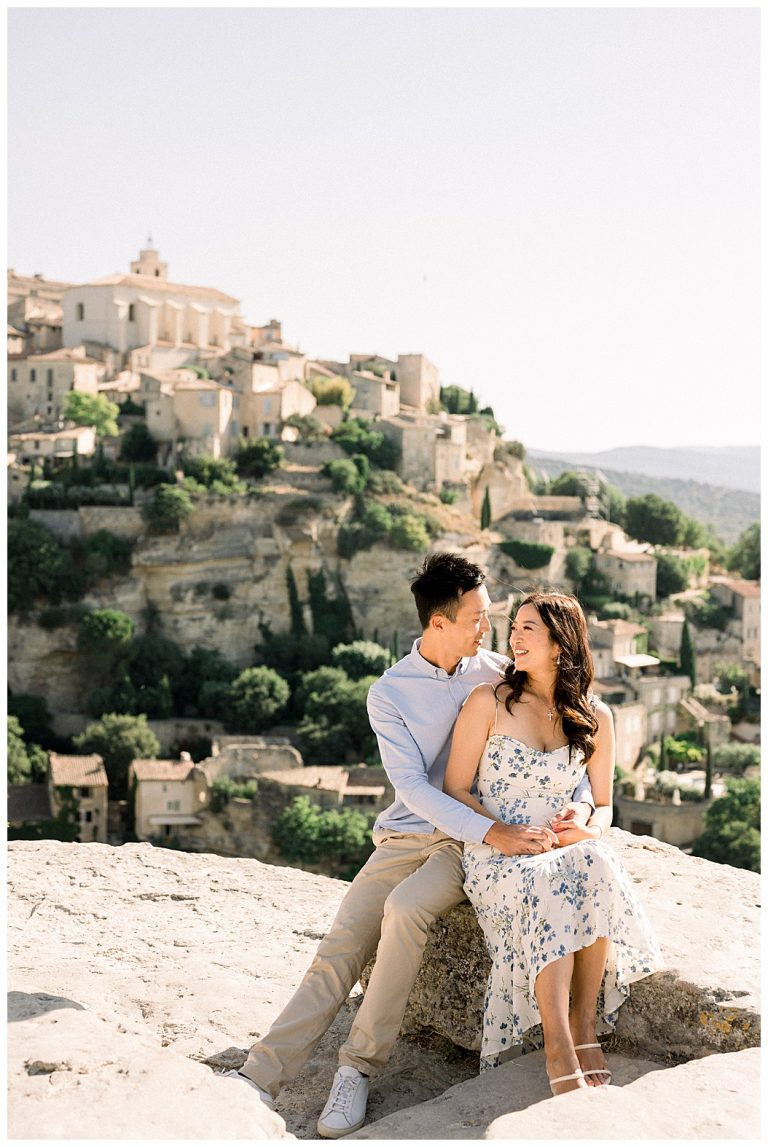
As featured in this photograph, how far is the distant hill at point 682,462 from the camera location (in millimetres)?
145000

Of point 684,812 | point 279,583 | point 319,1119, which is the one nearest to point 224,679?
point 279,583

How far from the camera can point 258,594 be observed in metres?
34.7

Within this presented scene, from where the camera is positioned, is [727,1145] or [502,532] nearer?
[727,1145]

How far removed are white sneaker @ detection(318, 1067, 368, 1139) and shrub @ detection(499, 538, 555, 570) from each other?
109 feet

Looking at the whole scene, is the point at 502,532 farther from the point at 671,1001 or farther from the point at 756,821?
the point at 671,1001

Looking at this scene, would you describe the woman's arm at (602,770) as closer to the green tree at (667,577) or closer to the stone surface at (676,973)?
the stone surface at (676,973)

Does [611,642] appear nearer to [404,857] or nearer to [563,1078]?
[404,857]

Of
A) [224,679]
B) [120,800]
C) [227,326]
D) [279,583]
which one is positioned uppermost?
[227,326]

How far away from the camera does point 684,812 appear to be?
2797cm

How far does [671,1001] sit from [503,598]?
106 feet

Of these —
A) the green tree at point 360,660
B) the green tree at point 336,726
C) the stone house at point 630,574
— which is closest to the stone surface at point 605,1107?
the green tree at point 336,726

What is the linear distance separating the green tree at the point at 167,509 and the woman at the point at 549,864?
29998 mm

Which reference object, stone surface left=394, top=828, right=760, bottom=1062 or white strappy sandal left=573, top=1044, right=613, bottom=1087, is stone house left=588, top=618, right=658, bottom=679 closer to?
stone surface left=394, top=828, right=760, bottom=1062

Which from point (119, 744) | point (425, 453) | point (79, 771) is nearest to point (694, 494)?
point (425, 453)
